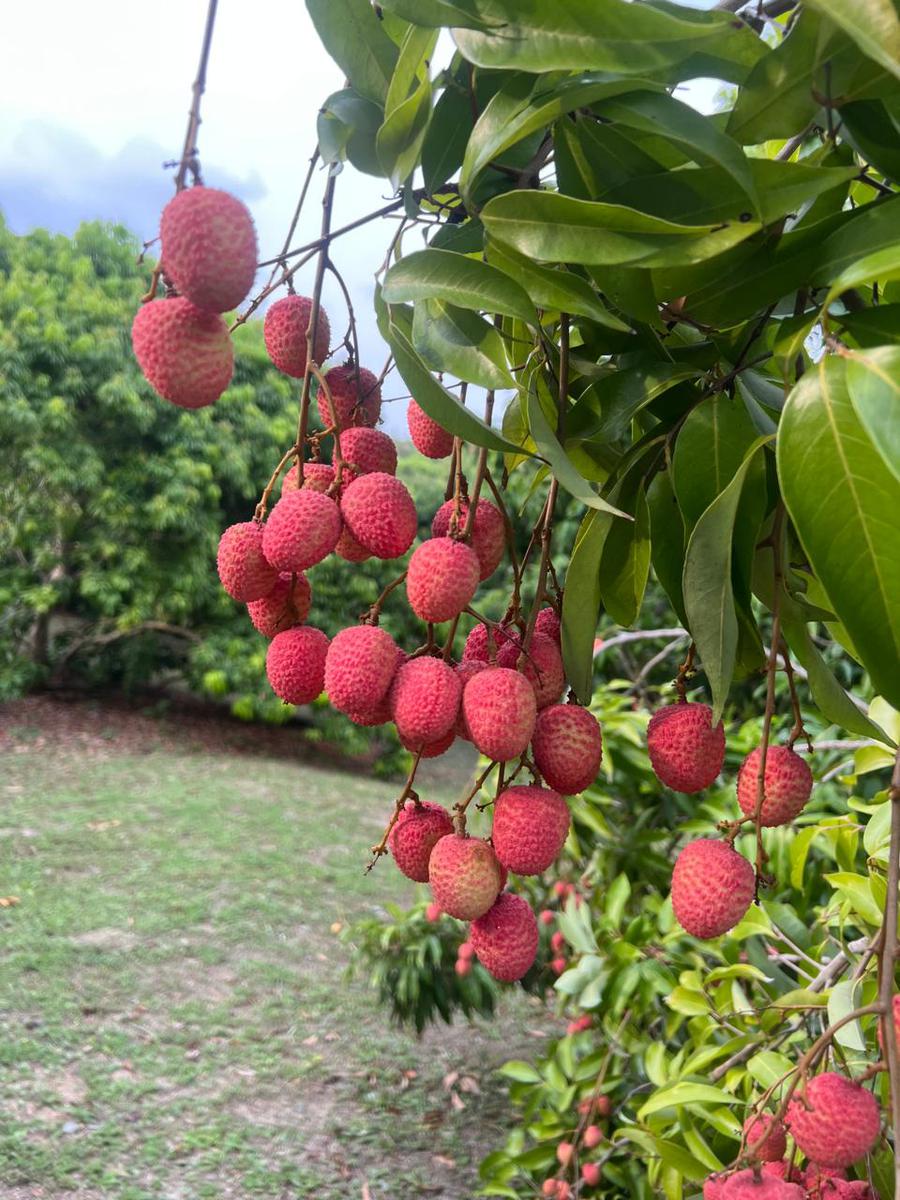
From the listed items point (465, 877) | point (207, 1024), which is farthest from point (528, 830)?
point (207, 1024)

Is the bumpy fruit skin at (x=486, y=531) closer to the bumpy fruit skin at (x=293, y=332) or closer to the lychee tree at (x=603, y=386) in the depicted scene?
the lychee tree at (x=603, y=386)

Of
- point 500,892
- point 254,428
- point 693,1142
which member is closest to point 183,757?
point 254,428

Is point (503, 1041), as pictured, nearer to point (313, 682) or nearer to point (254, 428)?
point (313, 682)

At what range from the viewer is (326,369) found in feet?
2.08

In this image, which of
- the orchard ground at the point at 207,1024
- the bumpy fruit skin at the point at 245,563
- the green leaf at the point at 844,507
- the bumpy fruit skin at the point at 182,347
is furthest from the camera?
the orchard ground at the point at 207,1024

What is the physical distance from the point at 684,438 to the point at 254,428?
245 inches

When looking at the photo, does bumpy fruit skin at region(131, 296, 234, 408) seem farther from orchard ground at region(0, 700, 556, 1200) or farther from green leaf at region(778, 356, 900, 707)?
orchard ground at region(0, 700, 556, 1200)

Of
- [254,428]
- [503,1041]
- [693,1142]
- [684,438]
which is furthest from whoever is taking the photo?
[254,428]

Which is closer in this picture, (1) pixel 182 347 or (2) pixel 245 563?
(1) pixel 182 347

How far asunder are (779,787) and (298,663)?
0.89ft

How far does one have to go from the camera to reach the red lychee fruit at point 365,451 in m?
0.61

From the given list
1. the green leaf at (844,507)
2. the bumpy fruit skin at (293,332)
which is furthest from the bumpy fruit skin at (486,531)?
the green leaf at (844,507)

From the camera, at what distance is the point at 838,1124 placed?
548 millimetres

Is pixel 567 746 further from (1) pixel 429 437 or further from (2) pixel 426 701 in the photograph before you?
(1) pixel 429 437
